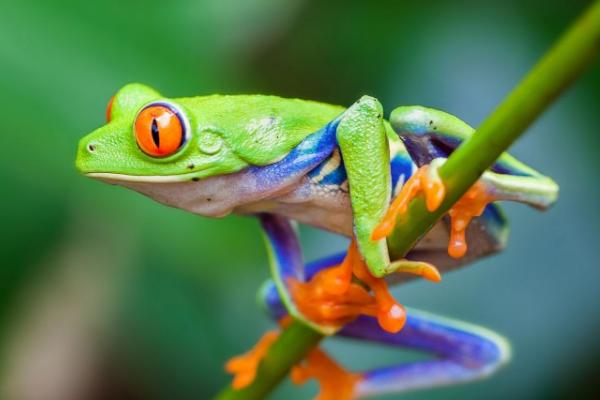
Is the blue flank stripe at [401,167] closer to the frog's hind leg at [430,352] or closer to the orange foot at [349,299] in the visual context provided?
the orange foot at [349,299]

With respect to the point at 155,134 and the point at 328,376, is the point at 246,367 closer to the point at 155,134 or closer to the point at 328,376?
the point at 328,376

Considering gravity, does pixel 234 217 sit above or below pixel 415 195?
below

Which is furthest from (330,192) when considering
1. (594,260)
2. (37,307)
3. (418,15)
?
(37,307)

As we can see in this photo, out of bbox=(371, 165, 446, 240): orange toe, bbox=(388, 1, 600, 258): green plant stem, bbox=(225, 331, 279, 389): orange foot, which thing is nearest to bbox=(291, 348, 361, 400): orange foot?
bbox=(225, 331, 279, 389): orange foot

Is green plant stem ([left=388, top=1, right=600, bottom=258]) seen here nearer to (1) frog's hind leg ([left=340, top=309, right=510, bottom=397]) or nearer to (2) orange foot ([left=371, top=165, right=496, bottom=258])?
(2) orange foot ([left=371, top=165, right=496, bottom=258])

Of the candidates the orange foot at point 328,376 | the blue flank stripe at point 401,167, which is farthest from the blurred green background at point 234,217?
the blue flank stripe at point 401,167

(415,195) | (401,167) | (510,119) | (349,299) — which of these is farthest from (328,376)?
(510,119)
